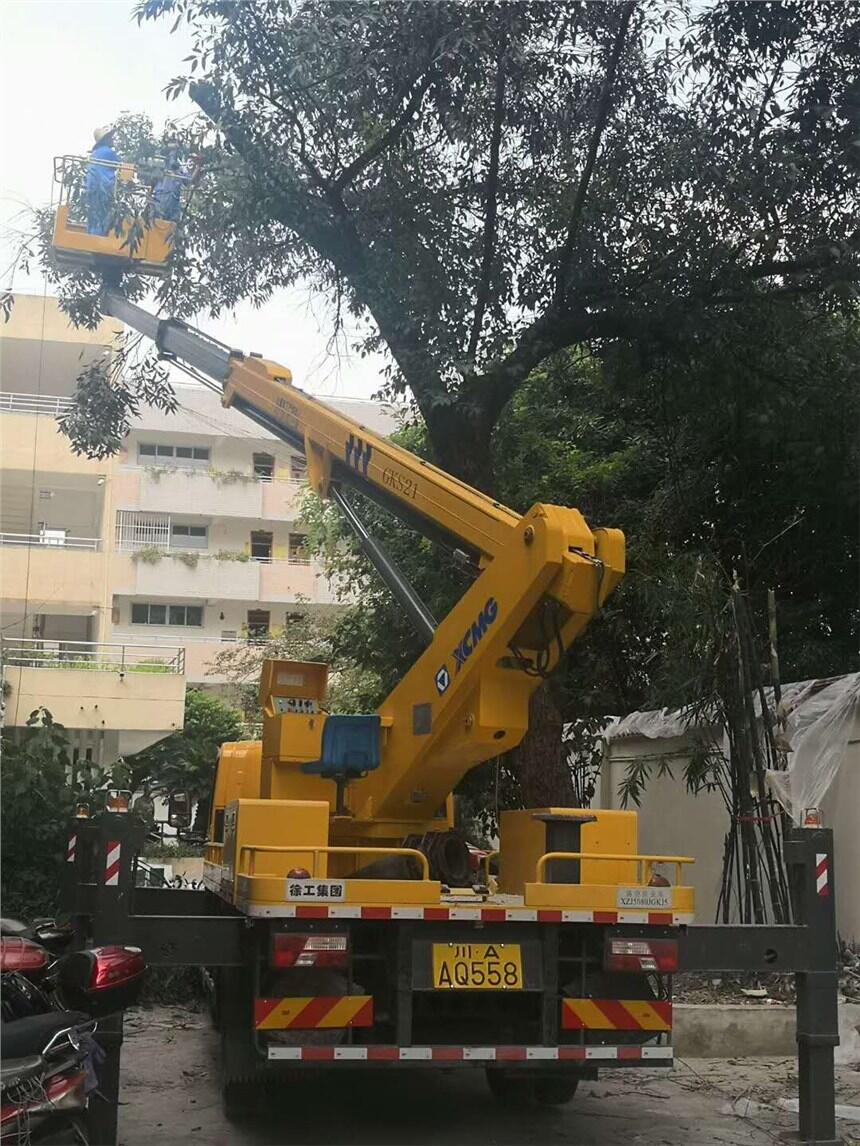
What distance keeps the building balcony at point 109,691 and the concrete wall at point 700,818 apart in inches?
342

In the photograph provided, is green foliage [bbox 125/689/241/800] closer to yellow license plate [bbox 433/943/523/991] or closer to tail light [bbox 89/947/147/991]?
yellow license plate [bbox 433/943/523/991]

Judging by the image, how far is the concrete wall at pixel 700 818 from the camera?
9.44 meters

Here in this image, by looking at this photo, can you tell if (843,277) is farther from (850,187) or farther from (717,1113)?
(717,1113)

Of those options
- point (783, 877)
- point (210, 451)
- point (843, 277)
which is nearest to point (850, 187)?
point (843, 277)

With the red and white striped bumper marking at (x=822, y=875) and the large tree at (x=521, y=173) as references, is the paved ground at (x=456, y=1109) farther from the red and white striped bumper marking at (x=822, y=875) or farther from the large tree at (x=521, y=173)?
the large tree at (x=521, y=173)

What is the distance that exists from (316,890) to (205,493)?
88.1 ft

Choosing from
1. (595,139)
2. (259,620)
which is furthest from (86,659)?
(595,139)

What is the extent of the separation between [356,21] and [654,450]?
20.4 ft

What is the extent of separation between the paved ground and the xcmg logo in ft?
7.60

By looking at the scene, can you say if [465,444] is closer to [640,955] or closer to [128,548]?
[640,955]

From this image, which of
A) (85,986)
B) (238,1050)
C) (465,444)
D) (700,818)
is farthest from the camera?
(700,818)

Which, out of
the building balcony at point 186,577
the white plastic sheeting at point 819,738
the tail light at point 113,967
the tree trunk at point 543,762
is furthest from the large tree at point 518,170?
the building balcony at point 186,577

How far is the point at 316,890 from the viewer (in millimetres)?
5805

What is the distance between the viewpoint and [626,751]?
12.8 metres
